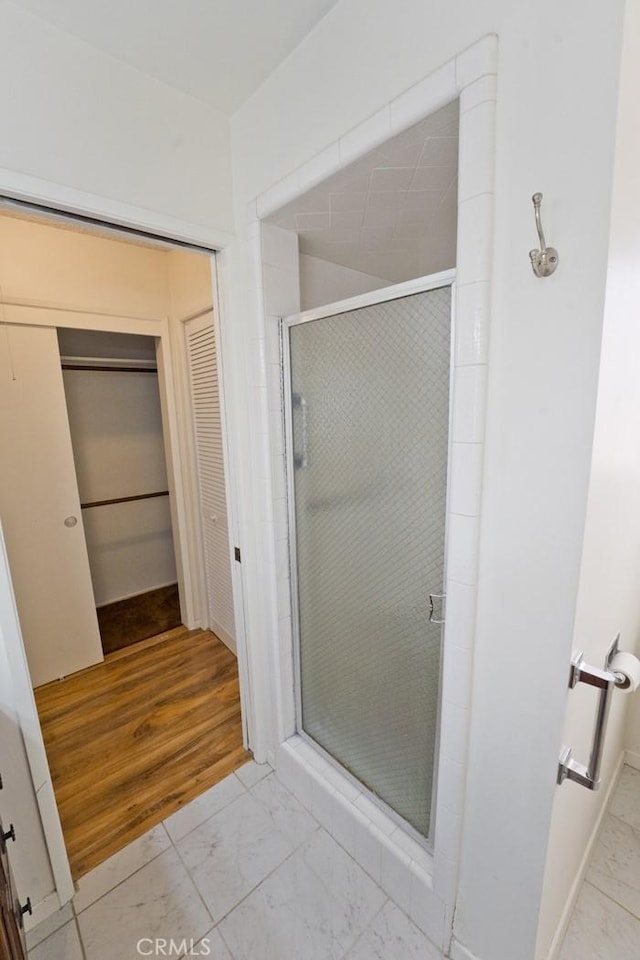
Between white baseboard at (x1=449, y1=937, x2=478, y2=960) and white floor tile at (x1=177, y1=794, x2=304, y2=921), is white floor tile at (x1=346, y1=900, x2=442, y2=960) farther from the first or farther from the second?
white floor tile at (x1=177, y1=794, x2=304, y2=921)

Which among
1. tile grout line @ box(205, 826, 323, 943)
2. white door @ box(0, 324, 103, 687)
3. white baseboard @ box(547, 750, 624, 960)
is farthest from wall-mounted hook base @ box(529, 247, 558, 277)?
white door @ box(0, 324, 103, 687)

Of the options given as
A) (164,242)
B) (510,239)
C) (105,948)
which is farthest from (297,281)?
(105,948)

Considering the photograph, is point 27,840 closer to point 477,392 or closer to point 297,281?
point 477,392

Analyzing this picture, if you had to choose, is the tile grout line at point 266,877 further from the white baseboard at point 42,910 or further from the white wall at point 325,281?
the white wall at point 325,281

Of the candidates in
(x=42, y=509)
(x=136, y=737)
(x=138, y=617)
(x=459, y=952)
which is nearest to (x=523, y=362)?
(x=459, y=952)

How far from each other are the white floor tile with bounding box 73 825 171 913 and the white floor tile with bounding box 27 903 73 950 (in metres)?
0.02

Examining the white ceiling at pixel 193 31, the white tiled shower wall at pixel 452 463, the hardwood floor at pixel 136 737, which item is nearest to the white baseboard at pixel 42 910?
the hardwood floor at pixel 136 737

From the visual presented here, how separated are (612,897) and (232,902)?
1.21 m

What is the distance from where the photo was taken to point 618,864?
1.37m

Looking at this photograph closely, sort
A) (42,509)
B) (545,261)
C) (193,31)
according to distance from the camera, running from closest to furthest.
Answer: (545,261)
(193,31)
(42,509)

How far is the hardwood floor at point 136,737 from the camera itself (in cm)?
158

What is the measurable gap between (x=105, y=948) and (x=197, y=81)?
2.62 metres

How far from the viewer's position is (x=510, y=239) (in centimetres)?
81

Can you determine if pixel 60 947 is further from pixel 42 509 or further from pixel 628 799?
pixel 628 799
